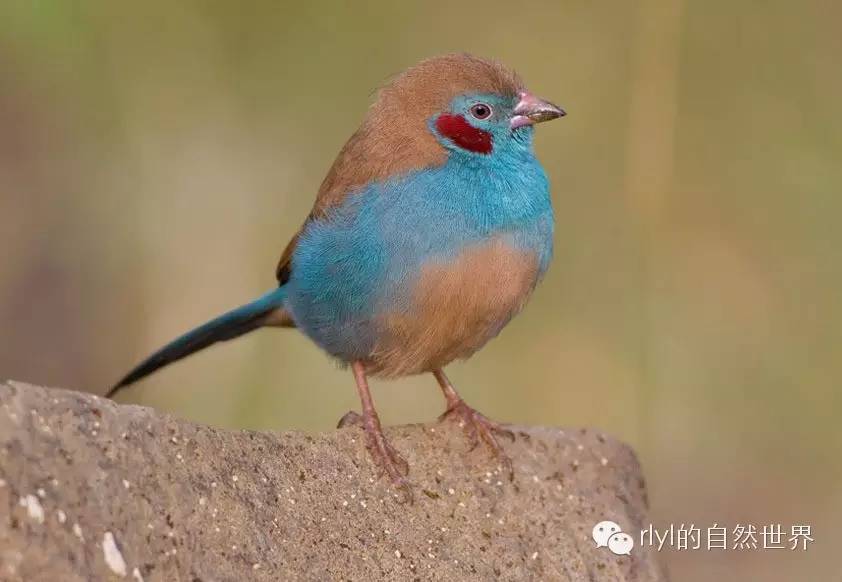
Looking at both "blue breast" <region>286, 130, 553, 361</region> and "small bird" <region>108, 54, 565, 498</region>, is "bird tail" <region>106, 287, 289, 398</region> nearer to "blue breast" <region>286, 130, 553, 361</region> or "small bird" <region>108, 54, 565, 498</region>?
"small bird" <region>108, 54, 565, 498</region>

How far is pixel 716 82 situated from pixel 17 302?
11.0 feet

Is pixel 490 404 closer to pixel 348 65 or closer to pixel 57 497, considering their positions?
pixel 348 65

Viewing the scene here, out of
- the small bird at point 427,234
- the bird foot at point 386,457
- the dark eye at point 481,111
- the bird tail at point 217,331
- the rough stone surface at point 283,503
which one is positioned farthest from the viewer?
the bird tail at point 217,331

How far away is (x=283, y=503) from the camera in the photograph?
3414 millimetres

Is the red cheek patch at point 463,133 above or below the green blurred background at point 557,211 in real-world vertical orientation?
above

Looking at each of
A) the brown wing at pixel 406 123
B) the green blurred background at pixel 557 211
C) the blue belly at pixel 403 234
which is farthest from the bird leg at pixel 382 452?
the green blurred background at pixel 557 211

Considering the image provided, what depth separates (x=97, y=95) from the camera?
643 cm

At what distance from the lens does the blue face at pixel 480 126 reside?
4.46m

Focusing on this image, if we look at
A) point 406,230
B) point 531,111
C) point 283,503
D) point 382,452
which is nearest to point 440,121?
point 531,111

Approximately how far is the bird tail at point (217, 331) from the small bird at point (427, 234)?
8.0 inches

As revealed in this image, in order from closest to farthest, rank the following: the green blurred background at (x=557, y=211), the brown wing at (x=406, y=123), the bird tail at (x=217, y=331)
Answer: the brown wing at (x=406, y=123)
the bird tail at (x=217, y=331)
the green blurred background at (x=557, y=211)

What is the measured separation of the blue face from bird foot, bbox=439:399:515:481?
2.58 ft

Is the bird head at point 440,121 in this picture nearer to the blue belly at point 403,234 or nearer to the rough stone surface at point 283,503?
the blue belly at point 403,234

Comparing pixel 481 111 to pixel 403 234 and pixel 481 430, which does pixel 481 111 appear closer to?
pixel 403 234
